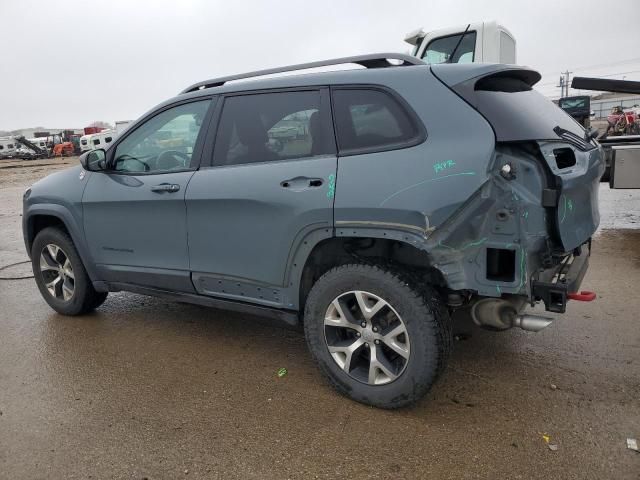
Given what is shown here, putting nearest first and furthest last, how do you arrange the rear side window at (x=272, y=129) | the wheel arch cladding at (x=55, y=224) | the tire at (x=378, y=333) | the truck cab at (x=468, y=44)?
the tire at (x=378, y=333)
the rear side window at (x=272, y=129)
the wheel arch cladding at (x=55, y=224)
the truck cab at (x=468, y=44)

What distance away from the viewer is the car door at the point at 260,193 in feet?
9.91

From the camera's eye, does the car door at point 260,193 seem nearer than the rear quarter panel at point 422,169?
No

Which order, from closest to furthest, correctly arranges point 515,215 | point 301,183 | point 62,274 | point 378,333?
point 515,215 < point 378,333 < point 301,183 < point 62,274

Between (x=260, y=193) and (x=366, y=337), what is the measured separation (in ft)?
3.50

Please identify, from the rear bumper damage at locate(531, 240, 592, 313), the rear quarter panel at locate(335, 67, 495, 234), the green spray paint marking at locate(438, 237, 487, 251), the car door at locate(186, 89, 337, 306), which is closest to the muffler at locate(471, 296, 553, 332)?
the rear bumper damage at locate(531, 240, 592, 313)

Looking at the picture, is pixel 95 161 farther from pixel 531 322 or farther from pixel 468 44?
pixel 468 44

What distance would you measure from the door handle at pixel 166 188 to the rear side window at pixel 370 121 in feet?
4.14

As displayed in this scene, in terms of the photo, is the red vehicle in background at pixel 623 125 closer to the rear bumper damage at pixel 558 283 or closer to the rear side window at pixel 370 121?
the rear bumper damage at pixel 558 283

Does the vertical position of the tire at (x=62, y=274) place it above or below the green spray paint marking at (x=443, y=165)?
below

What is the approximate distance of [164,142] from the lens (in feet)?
12.8

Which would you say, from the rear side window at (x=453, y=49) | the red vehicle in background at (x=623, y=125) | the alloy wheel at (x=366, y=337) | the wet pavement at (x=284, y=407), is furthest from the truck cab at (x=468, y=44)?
Result: the red vehicle in background at (x=623, y=125)

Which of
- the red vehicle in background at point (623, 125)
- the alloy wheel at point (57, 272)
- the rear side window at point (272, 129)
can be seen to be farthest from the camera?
the red vehicle in background at point (623, 125)

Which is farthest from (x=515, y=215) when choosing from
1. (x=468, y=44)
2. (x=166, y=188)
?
(x=468, y=44)

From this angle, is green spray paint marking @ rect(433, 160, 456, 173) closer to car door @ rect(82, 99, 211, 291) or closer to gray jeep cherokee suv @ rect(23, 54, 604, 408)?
gray jeep cherokee suv @ rect(23, 54, 604, 408)
